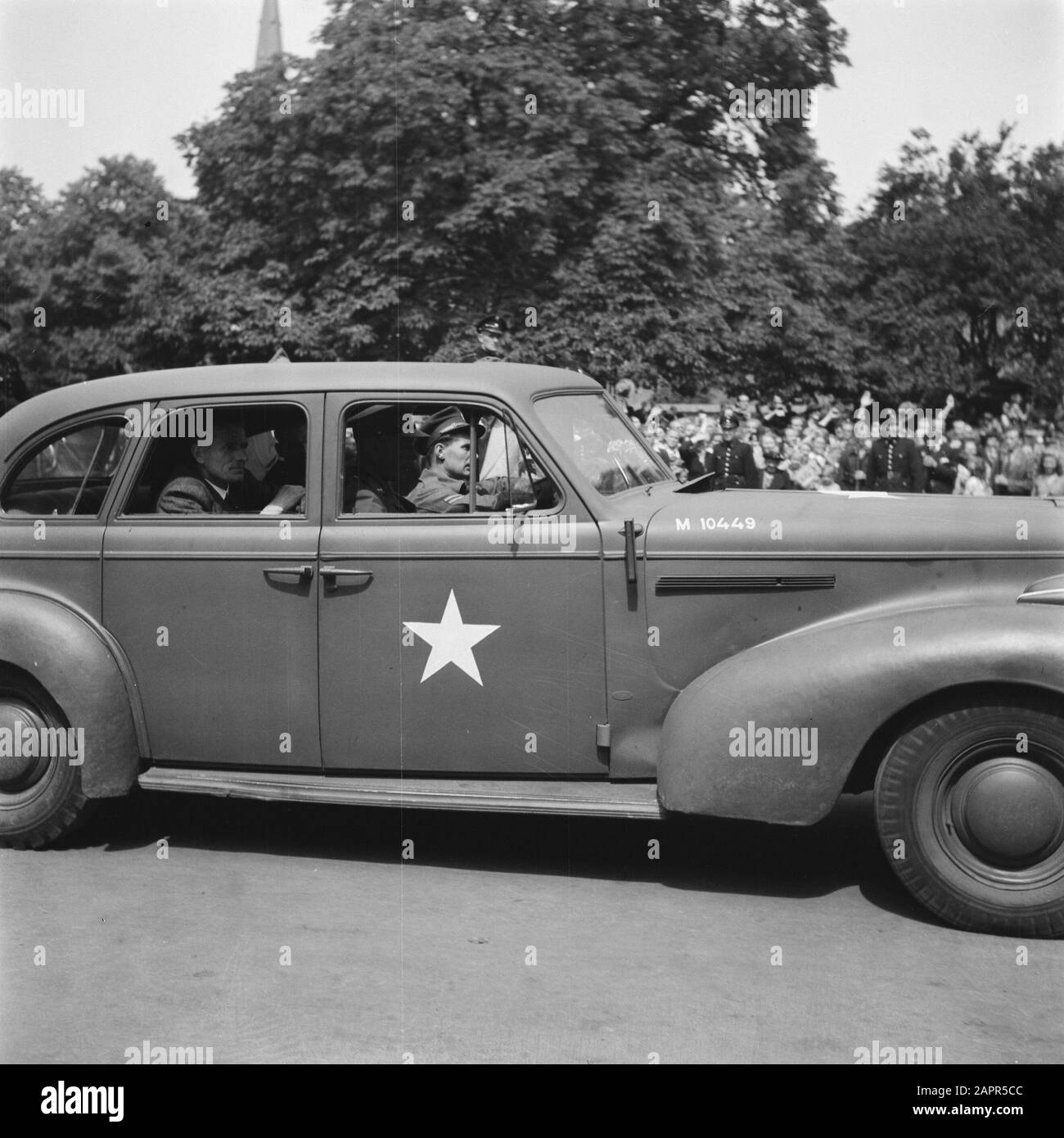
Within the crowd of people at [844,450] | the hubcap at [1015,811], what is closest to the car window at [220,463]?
the hubcap at [1015,811]

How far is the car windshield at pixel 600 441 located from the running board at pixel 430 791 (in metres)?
1.15

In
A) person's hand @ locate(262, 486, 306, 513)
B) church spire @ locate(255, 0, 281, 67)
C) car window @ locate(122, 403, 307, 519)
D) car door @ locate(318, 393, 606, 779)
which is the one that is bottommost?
car door @ locate(318, 393, 606, 779)

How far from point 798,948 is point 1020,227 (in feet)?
123

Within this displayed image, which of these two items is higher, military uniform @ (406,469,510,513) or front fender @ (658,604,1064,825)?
military uniform @ (406,469,510,513)

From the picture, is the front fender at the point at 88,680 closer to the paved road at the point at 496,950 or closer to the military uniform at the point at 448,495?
the paved road at the point at 496,950

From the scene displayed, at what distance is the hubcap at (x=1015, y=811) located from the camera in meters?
4.62

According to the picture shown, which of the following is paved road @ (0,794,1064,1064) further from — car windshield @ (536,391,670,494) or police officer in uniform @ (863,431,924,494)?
police officer in uniform @ (863,431,924,494)

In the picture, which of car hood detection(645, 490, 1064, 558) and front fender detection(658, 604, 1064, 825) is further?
car hood detection(645, 490, 1064, 558)

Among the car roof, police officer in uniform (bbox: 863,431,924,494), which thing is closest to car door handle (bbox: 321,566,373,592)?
the car roof

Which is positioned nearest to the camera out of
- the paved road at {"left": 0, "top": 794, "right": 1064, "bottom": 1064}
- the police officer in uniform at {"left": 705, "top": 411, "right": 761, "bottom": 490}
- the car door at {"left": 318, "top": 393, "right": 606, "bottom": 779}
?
the paved road at {"left": 0, "top": 794, "right": 1064, "bottom": 1064}

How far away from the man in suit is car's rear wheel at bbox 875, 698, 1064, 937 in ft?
8.73

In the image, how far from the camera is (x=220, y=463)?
577 centimetres

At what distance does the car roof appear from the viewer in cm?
547
